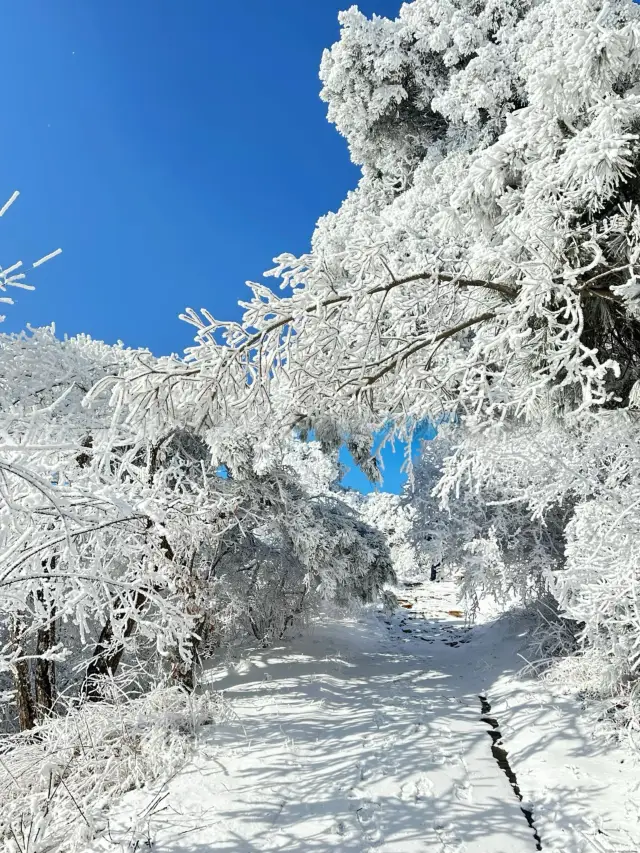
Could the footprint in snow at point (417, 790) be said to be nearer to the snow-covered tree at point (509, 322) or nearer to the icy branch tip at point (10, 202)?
the snow-covered tree at point (509, 322)

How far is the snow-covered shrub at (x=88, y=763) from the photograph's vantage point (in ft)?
13.0

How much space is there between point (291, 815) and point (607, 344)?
15.0 ft

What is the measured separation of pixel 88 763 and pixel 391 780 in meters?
2.91

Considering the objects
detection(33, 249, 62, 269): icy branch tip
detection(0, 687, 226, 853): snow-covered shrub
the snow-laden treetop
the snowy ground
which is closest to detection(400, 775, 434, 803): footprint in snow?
Result: the snowy ground

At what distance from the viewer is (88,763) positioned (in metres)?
4.80

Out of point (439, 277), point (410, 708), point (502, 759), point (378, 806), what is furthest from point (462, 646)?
point (439, 277)

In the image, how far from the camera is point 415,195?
7484 mm

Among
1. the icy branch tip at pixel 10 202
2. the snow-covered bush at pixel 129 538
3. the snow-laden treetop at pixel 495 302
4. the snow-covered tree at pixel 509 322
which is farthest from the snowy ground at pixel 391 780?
the icy branch tip at pixel 10 202

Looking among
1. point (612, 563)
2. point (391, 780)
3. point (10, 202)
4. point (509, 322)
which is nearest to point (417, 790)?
point (391, 780)

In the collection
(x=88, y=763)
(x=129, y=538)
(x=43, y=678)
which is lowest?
(x=88, y=763)

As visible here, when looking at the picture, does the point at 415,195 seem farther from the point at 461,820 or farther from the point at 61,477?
the point at 461,820

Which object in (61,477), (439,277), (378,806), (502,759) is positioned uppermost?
(439,277)

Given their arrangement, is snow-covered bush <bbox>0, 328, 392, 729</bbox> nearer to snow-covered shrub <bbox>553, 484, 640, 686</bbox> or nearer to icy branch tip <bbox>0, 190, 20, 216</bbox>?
icy branch tip <bbox>0, 190, 20, 216</bbox>

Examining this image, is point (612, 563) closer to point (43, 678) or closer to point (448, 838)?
point (448, 838)
